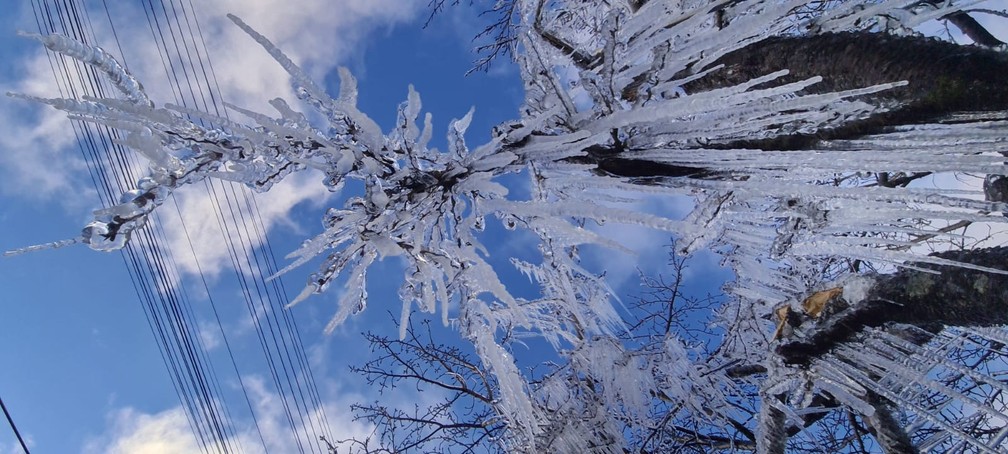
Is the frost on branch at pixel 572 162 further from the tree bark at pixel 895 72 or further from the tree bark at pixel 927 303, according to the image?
the tree bark at pixel 927 303

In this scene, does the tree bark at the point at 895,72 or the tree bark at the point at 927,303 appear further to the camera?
the tree bark at the point at 927,303

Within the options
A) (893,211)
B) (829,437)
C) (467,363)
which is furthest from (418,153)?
(467,363)

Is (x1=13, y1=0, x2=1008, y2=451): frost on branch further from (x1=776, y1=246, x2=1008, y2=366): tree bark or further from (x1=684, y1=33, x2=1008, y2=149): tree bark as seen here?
(x1=776, y1=246, x2=1008, y2=366): tree bark

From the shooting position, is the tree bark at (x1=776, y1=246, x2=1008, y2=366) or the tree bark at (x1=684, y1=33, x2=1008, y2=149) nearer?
the tree bark at (x1=684, y1=33, x2=1008, y2=149)

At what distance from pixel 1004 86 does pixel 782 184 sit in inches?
26.7

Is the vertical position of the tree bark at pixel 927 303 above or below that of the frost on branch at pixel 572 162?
below

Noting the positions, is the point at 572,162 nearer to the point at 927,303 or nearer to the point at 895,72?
the point at 895,72

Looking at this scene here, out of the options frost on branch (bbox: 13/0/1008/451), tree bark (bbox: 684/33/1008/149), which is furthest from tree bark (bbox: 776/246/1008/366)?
tree bark (bbox: 684/33/1008/149)

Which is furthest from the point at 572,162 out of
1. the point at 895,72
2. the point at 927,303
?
the point at 927,303

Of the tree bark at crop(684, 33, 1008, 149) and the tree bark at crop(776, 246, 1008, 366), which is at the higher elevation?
the tree bark at crop(684, 33, 1008, 149)

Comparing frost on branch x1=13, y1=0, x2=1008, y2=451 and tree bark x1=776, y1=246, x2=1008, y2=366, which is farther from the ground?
frost on branch x1=13, y1=0, x2=1008, y2=451

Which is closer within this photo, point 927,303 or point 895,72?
point 895,72

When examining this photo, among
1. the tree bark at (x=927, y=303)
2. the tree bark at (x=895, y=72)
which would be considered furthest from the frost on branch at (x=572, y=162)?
the tree bark at (x=927, y=303)

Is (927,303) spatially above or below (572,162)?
below
